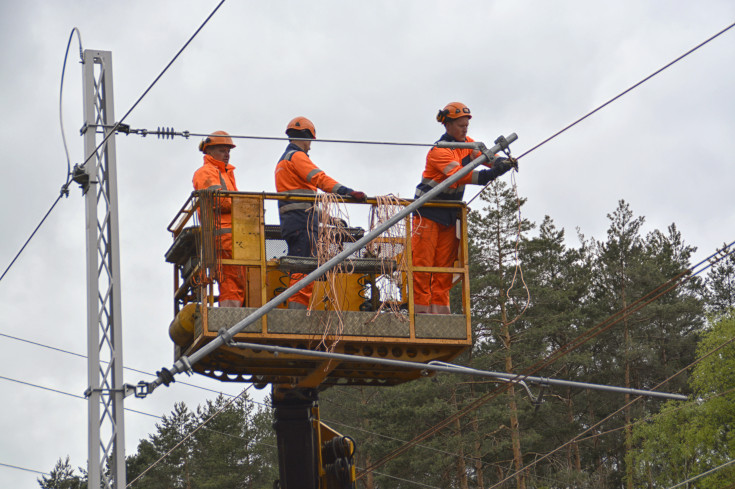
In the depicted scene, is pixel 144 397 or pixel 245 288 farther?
pixel 245 288

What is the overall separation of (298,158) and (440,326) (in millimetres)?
2264

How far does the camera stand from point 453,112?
1241 cm

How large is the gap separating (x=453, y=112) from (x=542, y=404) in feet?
80.1

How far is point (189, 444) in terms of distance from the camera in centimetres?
4462

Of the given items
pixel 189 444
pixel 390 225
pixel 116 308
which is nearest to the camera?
pixel 390 225

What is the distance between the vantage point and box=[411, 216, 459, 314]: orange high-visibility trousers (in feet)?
39.9

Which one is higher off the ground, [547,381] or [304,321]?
[304,321]

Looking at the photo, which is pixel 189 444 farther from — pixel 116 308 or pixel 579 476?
pixel 116 308

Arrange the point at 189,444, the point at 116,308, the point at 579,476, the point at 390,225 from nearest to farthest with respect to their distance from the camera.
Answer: the point at 390,225 → the point at 116,308 → the point at 579,476 → the point at 189,444

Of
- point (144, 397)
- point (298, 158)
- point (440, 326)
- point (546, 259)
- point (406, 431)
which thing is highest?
point (546, 259)

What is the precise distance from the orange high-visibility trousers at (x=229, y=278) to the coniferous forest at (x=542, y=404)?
22.2 meters

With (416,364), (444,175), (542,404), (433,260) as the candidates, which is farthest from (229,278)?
(542,404)

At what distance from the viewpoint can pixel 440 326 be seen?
11.6 metres

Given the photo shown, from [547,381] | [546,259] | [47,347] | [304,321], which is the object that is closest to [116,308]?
[304,321]
